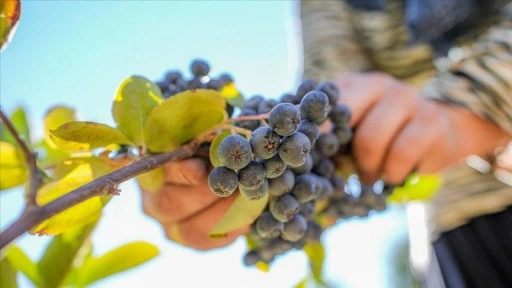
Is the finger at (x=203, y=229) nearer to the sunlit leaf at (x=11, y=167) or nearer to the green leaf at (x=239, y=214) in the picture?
the green leaf at (x=239, y=214)

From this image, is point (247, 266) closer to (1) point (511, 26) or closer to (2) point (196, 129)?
(2) point (196, 129)

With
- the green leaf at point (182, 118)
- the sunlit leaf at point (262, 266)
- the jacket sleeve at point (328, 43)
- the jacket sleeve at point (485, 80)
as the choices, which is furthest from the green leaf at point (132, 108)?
the jacket sleeve at point (328, 43)

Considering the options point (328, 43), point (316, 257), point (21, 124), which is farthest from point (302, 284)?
point (328, 43)

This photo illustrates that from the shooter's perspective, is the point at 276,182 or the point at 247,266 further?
the point at 247,266

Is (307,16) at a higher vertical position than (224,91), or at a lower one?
lower

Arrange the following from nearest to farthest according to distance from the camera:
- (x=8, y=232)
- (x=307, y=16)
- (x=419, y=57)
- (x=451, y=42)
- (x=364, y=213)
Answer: (x=8, y=232), (x=364, y=213), (x=451, y=42), (x=419, y=57), (x=307, y=16)

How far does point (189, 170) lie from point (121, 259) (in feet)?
0.50

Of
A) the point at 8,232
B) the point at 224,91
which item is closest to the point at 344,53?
the point at 224,91

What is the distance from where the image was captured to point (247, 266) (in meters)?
0.63

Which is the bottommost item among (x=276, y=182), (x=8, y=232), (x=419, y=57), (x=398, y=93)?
(x=419, y=57)

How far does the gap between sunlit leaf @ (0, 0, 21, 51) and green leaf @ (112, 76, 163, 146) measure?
10 centimetres

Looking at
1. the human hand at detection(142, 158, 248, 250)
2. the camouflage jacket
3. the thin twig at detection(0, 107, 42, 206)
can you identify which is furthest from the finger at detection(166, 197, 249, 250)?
the camouflage jacket

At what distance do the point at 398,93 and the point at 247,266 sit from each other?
283 millimetres

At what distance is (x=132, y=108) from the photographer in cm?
48
